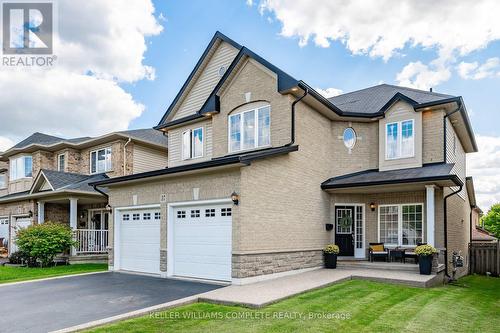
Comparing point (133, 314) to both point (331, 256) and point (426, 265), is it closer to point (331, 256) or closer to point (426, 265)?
point (331, 256)

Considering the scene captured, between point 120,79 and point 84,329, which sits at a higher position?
point 120,79

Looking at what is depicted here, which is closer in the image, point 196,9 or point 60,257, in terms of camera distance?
point 196,9

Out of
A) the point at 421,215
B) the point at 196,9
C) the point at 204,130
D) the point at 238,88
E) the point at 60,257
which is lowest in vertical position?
the point at 60,257

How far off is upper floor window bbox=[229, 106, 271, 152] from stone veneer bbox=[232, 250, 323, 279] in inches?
156

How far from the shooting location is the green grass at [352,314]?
6504 mm

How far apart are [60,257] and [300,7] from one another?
1580 cm

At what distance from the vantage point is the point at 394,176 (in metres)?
13.1

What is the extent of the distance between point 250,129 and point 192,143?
427 cm

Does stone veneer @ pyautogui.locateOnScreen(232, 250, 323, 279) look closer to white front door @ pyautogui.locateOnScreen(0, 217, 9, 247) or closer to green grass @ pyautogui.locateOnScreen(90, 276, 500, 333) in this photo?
green grass @ pyautogui.locateOnScreen(90, 276, 500, 333)

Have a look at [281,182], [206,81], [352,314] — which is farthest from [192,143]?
[352,314]

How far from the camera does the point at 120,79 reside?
76.5ft

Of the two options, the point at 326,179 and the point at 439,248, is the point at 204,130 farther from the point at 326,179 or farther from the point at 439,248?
the point at 439,248

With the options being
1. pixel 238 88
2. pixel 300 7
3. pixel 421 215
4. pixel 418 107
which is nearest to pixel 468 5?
pixel 418 107

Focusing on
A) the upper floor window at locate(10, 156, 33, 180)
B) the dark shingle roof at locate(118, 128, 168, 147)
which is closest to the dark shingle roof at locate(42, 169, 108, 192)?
the dark shingle roof at locate(118, 128, 168, 147)
